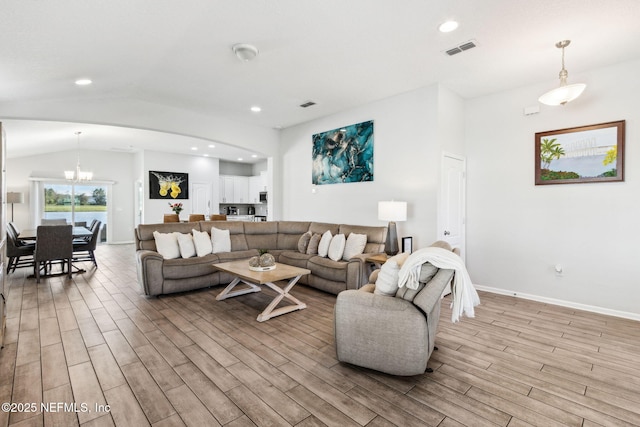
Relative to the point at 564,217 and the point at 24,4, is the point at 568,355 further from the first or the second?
the point at 24,4

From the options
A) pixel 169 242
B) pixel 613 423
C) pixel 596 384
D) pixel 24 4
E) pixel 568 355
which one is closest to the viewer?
pixel 613 423

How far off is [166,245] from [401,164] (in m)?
3.71

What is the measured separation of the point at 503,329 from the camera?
3230 mm

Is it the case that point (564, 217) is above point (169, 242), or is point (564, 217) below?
above

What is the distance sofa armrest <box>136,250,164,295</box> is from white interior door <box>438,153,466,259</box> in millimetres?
3882

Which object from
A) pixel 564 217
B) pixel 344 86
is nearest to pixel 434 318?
pixel 564 217

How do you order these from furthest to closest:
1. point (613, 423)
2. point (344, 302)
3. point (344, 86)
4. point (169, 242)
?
point (169, 242) < point (344, 86) < point (344, 302) < point (613, 423)

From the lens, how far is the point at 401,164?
4676 millimetres

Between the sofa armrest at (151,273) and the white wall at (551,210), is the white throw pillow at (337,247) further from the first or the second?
the sofa armrest at (151,273)

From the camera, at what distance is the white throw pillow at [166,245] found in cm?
450

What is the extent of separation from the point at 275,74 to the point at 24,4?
2321 mm

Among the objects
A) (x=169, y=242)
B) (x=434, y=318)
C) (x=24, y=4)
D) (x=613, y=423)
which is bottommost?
(x=613, y=423)

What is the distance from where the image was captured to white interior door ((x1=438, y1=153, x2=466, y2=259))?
4.38m

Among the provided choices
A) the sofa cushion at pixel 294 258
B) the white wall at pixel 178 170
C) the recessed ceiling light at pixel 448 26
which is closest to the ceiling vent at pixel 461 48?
the recessed ceiling light at pixel 448 26
